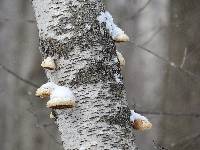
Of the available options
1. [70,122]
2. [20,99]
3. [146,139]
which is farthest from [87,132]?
[146,139]

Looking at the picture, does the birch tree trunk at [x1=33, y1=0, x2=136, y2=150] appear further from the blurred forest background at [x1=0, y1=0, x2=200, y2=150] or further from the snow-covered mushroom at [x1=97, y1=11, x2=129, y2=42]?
the blurred forest background at [x1=0, y1=0, x2=200, y2=150]

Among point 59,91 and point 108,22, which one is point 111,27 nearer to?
Result: point 108,22

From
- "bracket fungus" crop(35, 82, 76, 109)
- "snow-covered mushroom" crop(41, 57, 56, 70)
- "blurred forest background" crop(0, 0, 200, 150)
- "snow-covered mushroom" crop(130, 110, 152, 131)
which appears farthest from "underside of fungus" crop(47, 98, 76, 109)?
"blurred forest background" crop(0, 0, 200, 150)

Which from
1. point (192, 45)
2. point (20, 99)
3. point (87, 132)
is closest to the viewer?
point (87, 132)

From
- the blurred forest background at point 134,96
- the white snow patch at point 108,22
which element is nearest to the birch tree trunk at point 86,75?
the white snow patch at point 108,22

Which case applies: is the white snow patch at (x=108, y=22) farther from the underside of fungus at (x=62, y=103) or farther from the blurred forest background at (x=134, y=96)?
the blurred forest background at (x=134, y=96)

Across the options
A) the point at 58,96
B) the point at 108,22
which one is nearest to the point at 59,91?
the point at 58,96

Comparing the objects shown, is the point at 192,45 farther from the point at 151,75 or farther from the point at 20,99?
the point at 151,75
